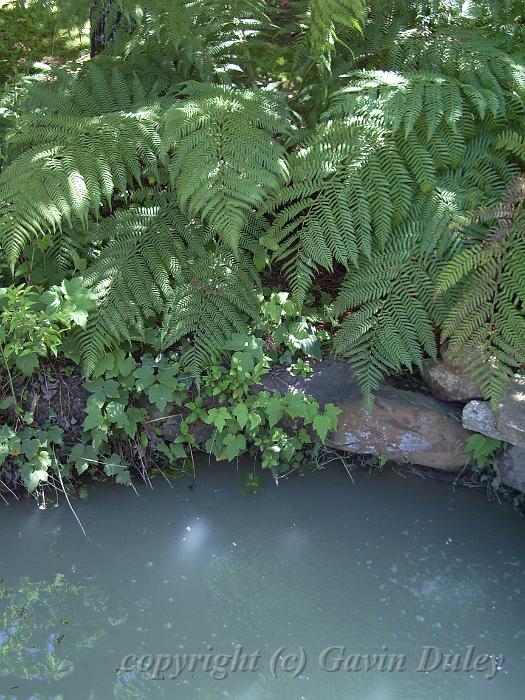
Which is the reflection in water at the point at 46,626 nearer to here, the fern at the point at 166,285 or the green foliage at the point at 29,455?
the green foliage at the point at 29,455

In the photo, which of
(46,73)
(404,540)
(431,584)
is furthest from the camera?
(46,73)

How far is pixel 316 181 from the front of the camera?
124 inches

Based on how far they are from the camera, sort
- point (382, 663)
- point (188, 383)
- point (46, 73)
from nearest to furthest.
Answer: point (382, 663) → point (188, 383) → point (46, 73)

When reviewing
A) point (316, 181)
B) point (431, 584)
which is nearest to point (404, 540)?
point (431, 584)

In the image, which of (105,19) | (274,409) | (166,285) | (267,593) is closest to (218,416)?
(274,409)

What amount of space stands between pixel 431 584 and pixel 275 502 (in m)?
0.70

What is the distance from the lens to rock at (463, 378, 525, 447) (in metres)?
2.92

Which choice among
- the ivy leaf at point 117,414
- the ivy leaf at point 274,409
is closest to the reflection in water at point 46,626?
the ivy leaf at point 117,414

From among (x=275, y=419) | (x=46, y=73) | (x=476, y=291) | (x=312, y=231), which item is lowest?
(x=275, y=419)

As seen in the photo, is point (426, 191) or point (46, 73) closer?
point (426, 191)

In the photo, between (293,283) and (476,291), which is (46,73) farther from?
(476,291)

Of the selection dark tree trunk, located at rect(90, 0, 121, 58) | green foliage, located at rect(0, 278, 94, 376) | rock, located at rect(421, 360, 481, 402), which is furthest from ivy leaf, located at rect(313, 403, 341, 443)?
dark tree trunk, located at rect(90, 0, 121, 58)

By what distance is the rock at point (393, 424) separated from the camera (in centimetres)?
315

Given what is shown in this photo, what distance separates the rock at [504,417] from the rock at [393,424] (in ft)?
0.35
